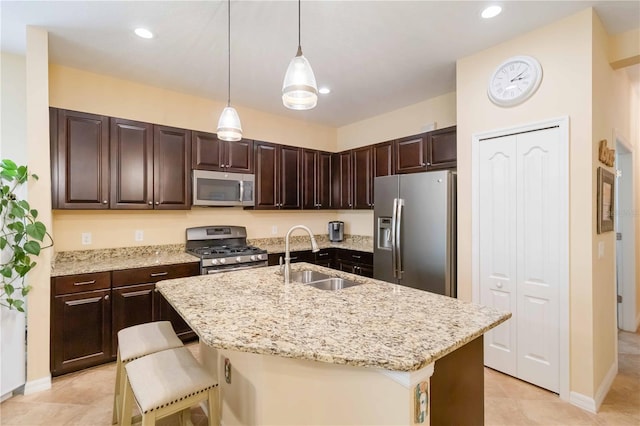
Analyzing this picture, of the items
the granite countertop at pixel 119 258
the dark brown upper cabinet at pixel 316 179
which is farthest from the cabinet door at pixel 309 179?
the granite countertop at pixel 119 258

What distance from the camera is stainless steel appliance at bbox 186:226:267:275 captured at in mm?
3246

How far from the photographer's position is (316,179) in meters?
4.56

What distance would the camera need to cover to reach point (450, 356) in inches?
56.5

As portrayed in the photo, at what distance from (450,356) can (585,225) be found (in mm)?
1569

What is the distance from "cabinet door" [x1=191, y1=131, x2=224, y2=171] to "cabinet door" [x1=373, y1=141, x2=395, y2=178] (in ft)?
6.43

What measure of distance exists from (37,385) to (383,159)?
157 inches

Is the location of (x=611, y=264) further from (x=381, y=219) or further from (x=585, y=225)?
(x=381, y=219)


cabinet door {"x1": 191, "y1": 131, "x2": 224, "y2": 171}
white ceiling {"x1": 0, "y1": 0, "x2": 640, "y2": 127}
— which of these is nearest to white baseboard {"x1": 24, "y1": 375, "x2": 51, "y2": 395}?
cabinet door {"x1": 191, "y1": 131, "x2": 224, "y2": 171}

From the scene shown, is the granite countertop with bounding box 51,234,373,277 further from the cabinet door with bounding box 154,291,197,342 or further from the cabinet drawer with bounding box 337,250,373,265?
the cabinet door with bounding box 154,291,197,342

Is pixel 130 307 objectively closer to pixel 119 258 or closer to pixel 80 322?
pixel 80 322

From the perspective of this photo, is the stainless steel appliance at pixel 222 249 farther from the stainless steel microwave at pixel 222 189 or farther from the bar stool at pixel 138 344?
the bar stool at pixel 138 344

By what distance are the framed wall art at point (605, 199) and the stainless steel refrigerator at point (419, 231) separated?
1019 mm

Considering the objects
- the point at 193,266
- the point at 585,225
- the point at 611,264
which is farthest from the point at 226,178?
Answer: the point at 611,264

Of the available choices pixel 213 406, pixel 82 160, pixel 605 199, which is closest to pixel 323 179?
pixel 82 160
